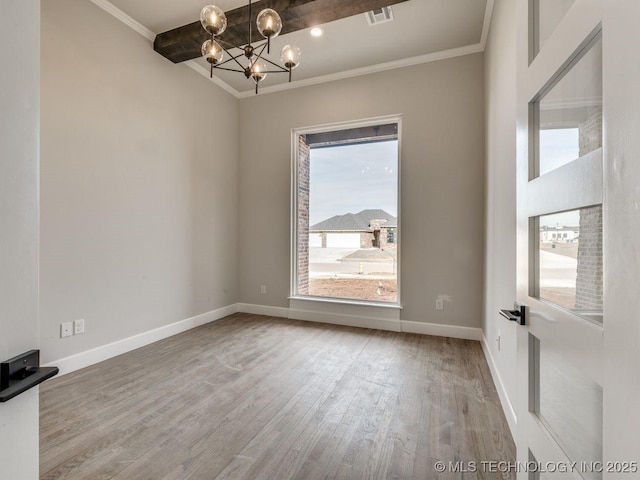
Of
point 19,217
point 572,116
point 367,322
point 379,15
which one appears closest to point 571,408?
point 572,116

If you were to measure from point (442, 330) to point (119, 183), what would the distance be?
3.74 meters

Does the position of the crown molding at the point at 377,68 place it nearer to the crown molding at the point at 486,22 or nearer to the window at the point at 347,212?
the crown molding at the point at 486,22

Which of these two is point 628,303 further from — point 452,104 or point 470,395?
point 452,104

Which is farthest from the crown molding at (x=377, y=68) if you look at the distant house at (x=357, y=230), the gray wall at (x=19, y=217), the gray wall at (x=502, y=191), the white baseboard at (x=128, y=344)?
the gray wall at (x=19, y=217)

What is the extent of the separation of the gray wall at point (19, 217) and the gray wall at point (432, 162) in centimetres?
347

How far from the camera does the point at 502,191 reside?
2.23 meters

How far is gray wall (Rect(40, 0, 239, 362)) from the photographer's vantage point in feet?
8.05

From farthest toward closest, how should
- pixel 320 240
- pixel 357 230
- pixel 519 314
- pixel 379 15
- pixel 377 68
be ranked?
1. pixel 320 240
2. pixel 357 230
3. pixel 377 68
4. pixel 379 15
5. pixel 519 314

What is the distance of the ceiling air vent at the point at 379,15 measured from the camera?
285 centimetres

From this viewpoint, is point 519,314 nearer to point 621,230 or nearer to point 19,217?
point 621,230

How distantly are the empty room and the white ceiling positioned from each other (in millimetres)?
28

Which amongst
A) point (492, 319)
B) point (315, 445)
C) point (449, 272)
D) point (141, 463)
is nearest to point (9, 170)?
point (141, 463)

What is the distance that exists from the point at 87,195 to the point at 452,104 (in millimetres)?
3815

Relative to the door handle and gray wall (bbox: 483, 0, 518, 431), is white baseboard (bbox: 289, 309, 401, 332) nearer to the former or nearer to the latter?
gray wall (bbox: 483, 0, 518, 431)
